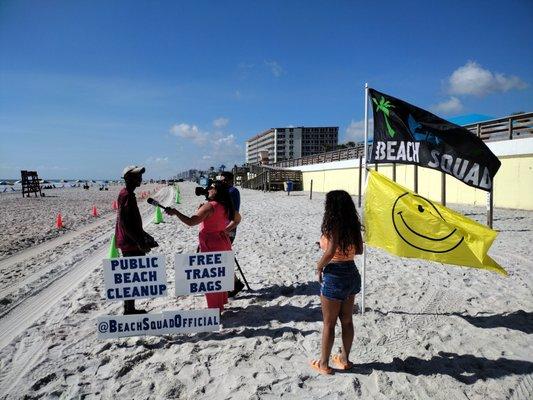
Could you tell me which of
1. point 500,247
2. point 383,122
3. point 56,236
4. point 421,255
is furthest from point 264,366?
point 56,236

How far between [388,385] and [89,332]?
139 inches

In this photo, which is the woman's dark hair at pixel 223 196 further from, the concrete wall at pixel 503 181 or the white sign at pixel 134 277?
the concrete wall at pixel 503 181

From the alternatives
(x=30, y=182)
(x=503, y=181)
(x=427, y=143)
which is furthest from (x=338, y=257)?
(x=30, y=182)

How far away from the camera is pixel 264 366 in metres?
3.53

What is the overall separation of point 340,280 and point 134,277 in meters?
2.41

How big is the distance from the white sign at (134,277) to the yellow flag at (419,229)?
8.57 feet

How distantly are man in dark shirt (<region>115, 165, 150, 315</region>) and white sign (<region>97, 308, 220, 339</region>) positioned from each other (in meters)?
0.78

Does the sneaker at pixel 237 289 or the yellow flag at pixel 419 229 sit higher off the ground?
the yellow flag at pixel 419 229

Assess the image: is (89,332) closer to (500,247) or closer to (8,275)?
(8,275)

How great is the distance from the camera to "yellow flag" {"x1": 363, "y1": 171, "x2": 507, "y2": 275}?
4000 millimetres

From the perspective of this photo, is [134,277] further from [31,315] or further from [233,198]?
[31,315]

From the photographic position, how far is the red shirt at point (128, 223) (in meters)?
4.21

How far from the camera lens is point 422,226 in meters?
4.18

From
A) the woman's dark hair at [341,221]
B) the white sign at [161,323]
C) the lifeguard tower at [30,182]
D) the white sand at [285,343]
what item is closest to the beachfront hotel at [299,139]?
the lifeguard tower at [30,182]
